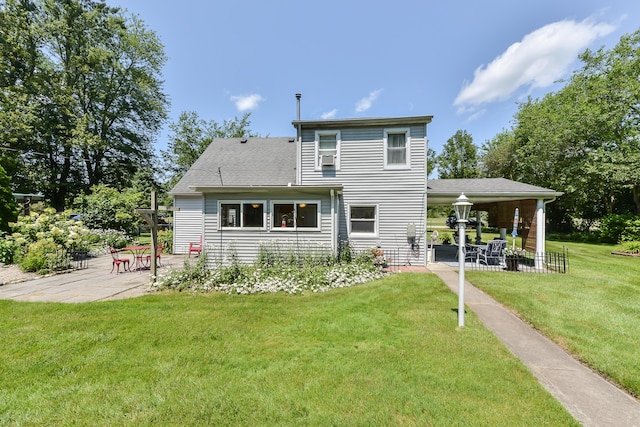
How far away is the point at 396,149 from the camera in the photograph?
10633 millimetres

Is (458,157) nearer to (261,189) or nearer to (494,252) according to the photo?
(494,252)

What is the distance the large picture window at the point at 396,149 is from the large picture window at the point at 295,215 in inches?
146

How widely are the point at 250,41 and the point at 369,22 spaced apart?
597cm

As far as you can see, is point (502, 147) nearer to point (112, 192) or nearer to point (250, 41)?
point (250, 41)

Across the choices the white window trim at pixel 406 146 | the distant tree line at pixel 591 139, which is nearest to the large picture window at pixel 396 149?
the white window trim at pixel 406 146

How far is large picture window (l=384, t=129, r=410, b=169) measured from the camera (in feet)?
34.6

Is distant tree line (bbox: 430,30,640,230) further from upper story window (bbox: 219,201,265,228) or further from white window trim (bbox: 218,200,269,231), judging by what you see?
upper story window (bbox: 219,201,265,228)

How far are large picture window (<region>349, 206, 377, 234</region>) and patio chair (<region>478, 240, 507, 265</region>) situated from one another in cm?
416

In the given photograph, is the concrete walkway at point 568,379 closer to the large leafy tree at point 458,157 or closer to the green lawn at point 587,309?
the green lawn at point 587,309

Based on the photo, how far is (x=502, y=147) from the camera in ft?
94.7

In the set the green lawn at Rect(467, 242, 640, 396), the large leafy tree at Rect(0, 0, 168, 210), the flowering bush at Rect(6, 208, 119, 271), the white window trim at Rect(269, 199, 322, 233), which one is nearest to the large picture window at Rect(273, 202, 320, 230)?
the white window trim at Rect(269, 199, 322, 233)

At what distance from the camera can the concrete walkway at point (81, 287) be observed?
6246mm

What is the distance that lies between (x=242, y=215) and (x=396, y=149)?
262 inches

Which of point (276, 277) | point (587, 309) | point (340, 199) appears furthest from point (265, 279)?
point (587, 309)
